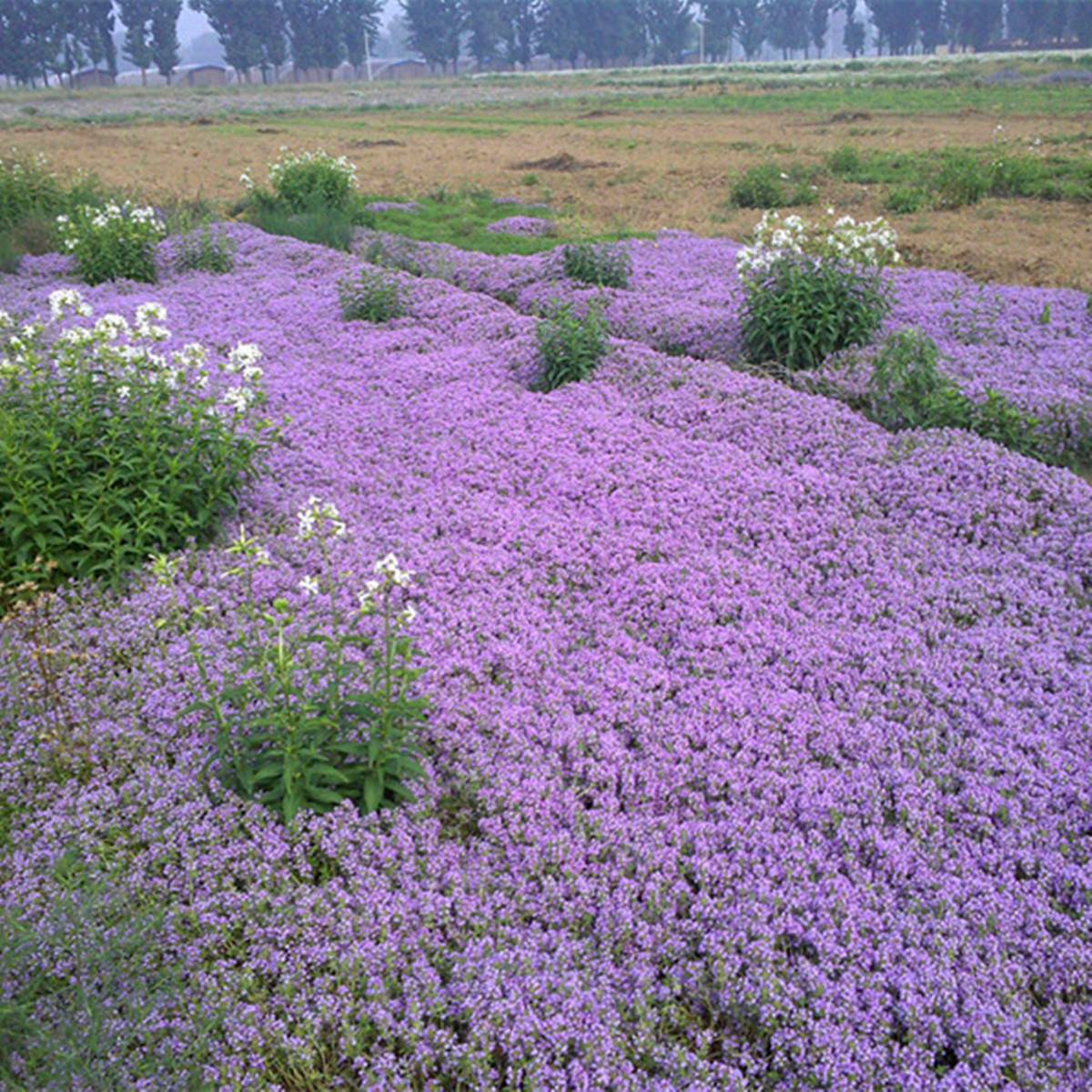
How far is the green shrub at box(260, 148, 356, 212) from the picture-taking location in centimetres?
1903

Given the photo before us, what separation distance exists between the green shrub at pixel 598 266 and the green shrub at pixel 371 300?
104 inches

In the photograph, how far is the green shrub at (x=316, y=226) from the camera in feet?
56.0

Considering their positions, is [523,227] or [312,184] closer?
[523,227]

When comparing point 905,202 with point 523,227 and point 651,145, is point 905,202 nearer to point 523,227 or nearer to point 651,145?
point 523,227

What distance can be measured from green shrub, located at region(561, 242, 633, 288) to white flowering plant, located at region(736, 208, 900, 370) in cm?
320

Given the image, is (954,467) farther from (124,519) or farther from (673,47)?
(673,47)

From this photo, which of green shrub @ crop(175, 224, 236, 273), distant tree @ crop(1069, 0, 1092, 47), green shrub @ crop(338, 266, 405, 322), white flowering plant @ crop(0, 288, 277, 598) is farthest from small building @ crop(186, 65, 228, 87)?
white flowering plant @ crop(0, 288, 277, 598)

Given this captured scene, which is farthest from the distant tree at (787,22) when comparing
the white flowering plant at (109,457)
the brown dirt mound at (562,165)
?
the white flowering plant at (109,457)

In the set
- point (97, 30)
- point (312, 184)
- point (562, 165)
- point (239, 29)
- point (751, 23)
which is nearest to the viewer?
point (312, 184)

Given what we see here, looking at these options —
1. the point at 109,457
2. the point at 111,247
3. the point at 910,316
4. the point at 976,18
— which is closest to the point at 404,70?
the point at 976,18

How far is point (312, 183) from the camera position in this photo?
19.2 metres

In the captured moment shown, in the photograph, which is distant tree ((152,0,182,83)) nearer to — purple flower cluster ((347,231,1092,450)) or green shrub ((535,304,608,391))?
purple flower cluster ((347,231,1092,450))

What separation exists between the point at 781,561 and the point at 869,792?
2.34 m

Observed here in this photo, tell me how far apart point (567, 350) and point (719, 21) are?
563 feet
